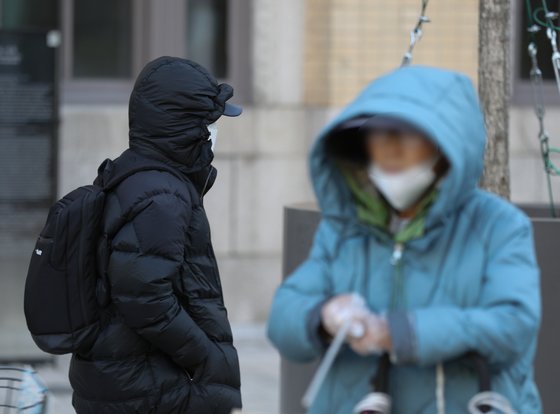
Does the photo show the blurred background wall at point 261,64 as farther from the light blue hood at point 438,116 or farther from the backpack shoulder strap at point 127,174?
the light blue hood at point 438,116

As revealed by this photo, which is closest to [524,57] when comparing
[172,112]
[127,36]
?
[127,36]

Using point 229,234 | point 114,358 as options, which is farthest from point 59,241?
point 229,234

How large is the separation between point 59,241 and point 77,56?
18.6 ft

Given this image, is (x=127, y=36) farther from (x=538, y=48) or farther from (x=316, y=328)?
(x=316, y=328)

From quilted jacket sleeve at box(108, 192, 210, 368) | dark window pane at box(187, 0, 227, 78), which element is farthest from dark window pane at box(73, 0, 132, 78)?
quilted jacket sleeve at box(108, 192, 210, 368)

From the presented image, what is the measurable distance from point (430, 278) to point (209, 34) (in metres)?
7.22

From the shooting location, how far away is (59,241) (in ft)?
13.2

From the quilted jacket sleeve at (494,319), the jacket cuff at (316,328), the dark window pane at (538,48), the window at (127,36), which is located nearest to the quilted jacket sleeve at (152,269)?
the jacket cuff at (316,328)

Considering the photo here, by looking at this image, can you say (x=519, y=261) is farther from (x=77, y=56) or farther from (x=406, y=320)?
(x=77, y=56)

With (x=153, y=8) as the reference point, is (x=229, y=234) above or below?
below

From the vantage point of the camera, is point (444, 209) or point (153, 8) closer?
point (444, 209)

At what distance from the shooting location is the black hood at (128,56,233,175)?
413 centimetres

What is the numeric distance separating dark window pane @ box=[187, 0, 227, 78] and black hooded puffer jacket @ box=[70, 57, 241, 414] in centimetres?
541

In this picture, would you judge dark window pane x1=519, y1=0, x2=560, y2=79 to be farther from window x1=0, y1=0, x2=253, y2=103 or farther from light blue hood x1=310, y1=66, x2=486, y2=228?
light blue hood x1=310, y1=66, x2=486, y2=228
